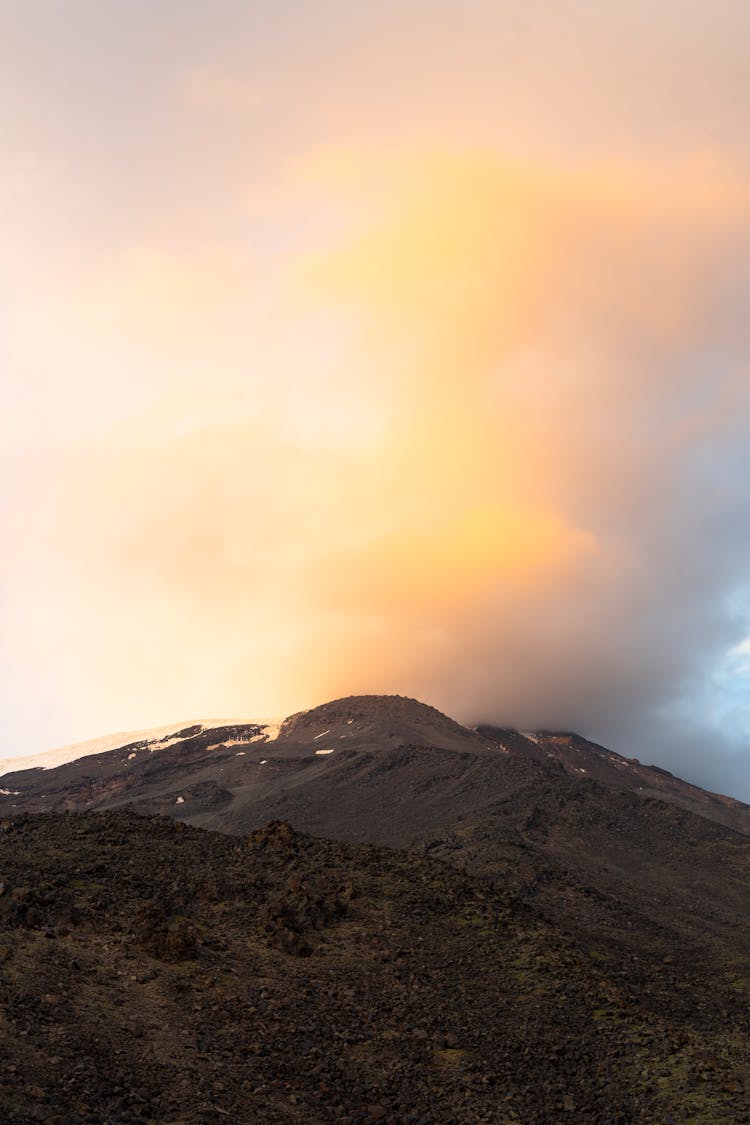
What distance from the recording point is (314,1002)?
25312 mm

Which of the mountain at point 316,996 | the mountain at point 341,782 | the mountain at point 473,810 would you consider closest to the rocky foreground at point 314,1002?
the mountain at point 316,996

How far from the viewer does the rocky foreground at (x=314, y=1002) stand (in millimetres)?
20031

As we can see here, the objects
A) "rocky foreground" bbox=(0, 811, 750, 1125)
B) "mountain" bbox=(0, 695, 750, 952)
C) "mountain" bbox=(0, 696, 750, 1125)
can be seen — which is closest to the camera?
"rocky foreground" bbox=(0, 811, 750, 1125)

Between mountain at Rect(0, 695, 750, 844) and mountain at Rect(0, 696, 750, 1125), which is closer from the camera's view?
mountain at Rect(0, 696, 750, 1125)

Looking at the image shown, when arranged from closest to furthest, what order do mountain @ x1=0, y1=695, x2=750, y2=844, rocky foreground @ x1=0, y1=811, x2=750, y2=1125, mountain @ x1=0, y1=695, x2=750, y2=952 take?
rocky foreground @ x1=0, y1=811, x2=750, y2=1125
mountain @ x1=0, y1=695, x2=750, y2=952
mountain @ x1=0, y1=695, x2=750, y2=844

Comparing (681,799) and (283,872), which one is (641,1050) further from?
(681,799)

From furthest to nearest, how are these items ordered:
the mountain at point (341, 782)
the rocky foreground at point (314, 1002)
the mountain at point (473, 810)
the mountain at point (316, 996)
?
the mountain at point (341, 782) < the mountain at point (473, 810) < the mountain at point (316, 996) < the rocky foreground at point (314, 1002)

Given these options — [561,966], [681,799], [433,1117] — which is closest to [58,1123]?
[433,1117]

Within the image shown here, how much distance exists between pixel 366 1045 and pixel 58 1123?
30.2ft

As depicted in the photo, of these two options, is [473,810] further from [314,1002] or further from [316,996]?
[314,1002]

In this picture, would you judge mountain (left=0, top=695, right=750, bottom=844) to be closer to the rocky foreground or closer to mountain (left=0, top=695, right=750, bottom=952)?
mountain (left=0, top=695, right=750, bottom=952)

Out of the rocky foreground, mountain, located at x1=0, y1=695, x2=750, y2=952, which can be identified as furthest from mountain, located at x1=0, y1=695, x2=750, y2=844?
the rocky foreground

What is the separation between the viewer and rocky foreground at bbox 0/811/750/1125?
789 inches

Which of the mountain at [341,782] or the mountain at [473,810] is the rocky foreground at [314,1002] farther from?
the mountain at [341,782]
